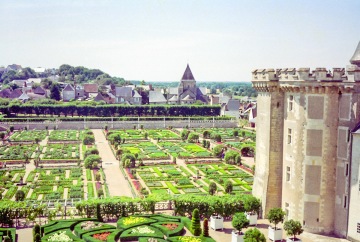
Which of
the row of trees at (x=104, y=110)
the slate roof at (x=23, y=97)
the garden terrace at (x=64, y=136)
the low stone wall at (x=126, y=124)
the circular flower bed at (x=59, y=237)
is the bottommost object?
the circular flower bed at (x=59, y=237)

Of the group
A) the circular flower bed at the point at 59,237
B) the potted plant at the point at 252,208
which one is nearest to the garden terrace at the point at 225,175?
the potted plant at the point at 252,208

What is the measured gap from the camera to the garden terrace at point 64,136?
230ft

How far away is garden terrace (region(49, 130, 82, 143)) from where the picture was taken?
70188 millimetres

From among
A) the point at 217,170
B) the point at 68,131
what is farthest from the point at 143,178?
the point at 68,131

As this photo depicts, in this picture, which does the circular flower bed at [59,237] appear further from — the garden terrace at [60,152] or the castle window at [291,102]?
the garden terrace at [60,152]

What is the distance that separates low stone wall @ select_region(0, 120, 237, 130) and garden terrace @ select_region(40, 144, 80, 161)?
21.6 meters

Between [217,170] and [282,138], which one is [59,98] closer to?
[217,170]

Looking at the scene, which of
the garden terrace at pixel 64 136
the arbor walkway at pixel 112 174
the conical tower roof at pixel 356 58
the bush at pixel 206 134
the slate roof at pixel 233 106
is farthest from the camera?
the slate roof at pixel 233 106

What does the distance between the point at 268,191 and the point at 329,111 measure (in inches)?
307

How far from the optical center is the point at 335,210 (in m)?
27.8

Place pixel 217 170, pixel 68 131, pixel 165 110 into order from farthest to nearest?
pixel 165 110, pixel 68 131, pixel 217 170

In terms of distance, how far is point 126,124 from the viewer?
89.3 meters

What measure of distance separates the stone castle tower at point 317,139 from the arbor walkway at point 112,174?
16.7m

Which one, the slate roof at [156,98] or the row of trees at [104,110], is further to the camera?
the slate roof at [156,98]
